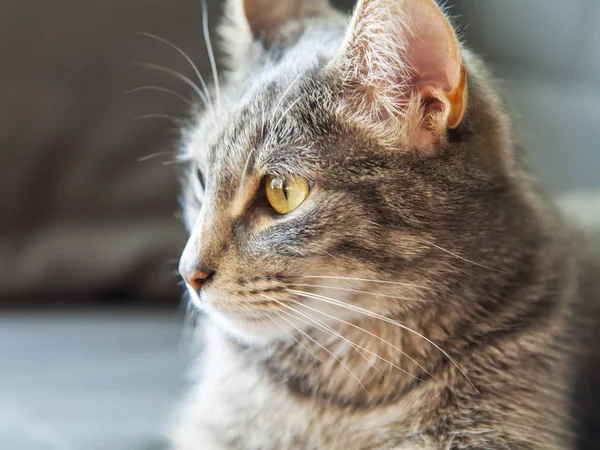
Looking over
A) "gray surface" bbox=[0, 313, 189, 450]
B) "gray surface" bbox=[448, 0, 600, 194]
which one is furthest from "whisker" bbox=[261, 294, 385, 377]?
"gray surface" bbox=[448, 0, 600, 194]

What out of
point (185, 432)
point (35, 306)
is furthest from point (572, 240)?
point (35, 306)

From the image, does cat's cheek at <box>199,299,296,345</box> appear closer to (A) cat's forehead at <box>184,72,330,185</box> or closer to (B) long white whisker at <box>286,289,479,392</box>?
(B) long white whisker at <box>286,289,479,392</box>

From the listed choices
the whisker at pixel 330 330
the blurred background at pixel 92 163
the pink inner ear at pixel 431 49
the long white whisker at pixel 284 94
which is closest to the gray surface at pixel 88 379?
the blurred background at pixel 92 163

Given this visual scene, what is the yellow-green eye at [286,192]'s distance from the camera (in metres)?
0.77

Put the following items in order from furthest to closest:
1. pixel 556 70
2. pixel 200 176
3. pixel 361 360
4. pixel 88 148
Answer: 1. pixel 556 70
2. pixel 88 148
3. pixel 200 176
4. pixel 361 360

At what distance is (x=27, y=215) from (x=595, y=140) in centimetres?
135

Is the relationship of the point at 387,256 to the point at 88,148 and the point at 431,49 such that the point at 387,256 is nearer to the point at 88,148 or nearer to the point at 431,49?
the point at 431,49

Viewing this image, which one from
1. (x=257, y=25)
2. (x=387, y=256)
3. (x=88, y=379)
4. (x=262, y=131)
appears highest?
(x=257, y=25)

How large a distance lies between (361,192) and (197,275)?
0.74 feet

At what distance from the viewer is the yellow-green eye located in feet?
2.53

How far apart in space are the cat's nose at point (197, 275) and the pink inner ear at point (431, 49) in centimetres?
34

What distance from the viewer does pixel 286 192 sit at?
784 millimetres

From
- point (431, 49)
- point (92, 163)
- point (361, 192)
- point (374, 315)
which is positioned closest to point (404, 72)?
point (431, 49)

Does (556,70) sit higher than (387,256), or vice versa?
(556,70)
